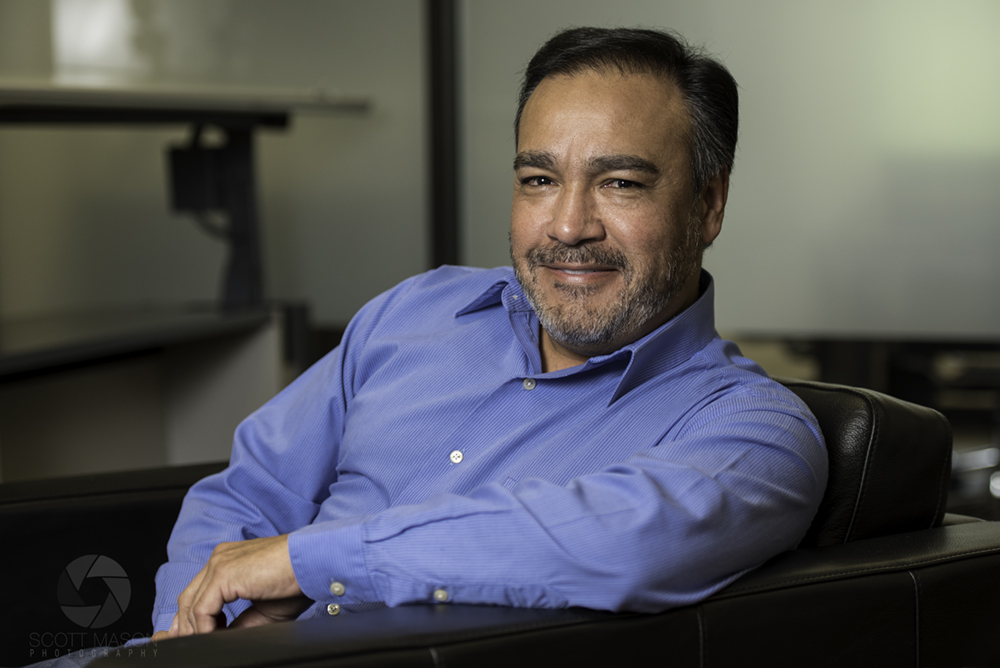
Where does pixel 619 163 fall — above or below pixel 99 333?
above

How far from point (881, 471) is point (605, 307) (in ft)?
1.18

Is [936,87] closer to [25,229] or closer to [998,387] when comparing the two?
[998,387]

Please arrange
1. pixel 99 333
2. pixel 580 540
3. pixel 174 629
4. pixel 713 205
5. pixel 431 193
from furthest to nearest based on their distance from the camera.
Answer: pixel 431 193, pixel 99 333, pixel 713 205, pixel 174 629, pixel 580 540

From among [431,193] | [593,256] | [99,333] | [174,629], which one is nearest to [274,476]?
[174,629]

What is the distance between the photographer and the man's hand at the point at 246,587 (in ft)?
2.90

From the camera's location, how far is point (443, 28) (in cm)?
285

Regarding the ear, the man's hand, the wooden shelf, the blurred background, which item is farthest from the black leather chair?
the blurred background

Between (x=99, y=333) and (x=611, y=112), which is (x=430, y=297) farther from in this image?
(x=99, y=333)

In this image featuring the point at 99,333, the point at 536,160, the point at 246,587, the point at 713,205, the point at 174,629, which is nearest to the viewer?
the point at 246,587

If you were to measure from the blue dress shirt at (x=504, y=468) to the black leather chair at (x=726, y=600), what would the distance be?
0.03m

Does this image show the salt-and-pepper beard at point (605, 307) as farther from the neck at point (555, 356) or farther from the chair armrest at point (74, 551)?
the chair armrest at point (74, 551)

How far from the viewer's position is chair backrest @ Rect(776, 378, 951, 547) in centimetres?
103

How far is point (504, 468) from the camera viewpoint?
1058 millimetres

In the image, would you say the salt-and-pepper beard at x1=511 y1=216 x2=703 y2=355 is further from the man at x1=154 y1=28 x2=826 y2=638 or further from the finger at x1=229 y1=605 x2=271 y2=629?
the finger at x1=229 y1=605 x2=271 y2=629
